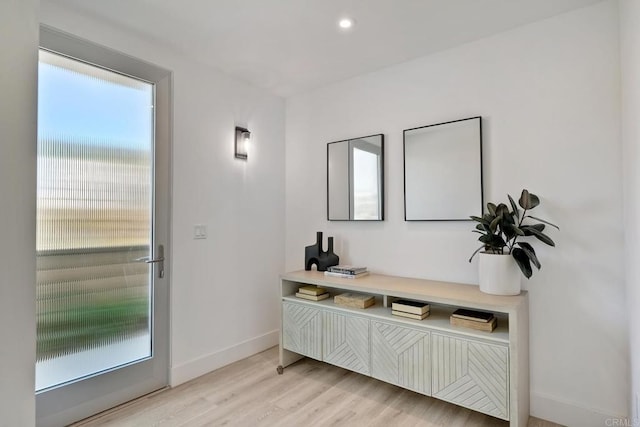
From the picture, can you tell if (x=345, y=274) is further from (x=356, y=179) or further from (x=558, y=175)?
(x=558, y=175)

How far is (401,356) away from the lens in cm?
222

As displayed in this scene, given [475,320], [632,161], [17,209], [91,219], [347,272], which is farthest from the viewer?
[347,272]

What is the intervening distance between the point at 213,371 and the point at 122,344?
0.77m

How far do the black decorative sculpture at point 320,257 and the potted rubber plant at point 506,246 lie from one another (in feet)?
4.10

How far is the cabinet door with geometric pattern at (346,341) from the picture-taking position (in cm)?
239

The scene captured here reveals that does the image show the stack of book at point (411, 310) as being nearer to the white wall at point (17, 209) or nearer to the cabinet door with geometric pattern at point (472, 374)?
the cabinet door with geometric pattern at point (472, 374)

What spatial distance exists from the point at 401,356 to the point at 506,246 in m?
0.98

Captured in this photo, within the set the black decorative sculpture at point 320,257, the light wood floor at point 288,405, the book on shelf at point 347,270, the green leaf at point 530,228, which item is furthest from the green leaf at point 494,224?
the black decorative sculpture at point 320,257

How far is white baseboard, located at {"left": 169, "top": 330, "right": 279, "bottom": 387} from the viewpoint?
2553 mm

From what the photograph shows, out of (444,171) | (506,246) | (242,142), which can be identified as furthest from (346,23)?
(506,246)

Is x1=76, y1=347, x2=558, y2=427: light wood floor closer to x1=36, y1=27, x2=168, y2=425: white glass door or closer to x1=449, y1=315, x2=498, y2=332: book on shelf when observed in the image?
x1=36, y1=27, x2=168, y2=425: white glass door

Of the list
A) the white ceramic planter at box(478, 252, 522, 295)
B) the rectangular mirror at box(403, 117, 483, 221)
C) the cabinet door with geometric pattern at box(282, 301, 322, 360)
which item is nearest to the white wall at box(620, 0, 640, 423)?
the white ceramic planter at box(478, 252, 522, 295)

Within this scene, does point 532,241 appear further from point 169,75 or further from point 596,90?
point 169,75

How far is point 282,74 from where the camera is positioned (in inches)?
117
